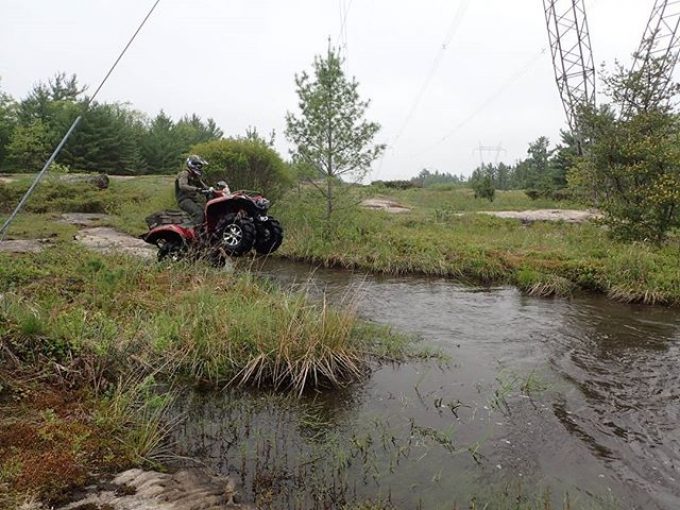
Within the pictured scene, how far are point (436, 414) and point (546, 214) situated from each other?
15.6 m

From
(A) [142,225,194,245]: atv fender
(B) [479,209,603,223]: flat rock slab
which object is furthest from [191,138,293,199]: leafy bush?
(B) [479,209,603,223]: flat rock slab

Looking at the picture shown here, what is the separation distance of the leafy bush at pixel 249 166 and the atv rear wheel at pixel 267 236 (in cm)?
679

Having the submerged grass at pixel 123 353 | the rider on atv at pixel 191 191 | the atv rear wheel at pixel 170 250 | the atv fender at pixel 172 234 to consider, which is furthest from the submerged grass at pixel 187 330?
the rider on atv at pixel 191 191

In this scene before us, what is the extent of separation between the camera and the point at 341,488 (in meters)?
3.11

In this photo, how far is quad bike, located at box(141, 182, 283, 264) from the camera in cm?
734

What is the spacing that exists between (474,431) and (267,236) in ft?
14.8

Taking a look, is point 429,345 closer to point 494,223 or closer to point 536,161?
point 494,223

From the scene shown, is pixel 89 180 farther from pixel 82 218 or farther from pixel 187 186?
pixel 187 186

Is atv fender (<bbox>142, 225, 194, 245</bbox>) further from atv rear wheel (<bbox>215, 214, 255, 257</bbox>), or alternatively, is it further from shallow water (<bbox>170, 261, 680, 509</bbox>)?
shallow water (<bbox>170, 261, 680, 509</bbox>)

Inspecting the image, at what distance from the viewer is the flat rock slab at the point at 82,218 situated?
44.2ft

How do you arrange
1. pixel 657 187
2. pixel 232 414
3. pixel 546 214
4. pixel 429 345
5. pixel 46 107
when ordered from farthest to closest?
pixel 46 107 < pixel 546 214 < pixel 657 187 < pixel 429 345 < pixel 232 414

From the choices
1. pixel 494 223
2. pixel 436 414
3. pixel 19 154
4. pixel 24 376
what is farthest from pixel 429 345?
pixel 19 154

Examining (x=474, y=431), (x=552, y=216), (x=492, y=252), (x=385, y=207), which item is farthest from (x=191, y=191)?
(x=552, y=216)

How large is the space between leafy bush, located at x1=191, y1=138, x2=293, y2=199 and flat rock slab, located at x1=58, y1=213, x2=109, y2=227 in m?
3.36
